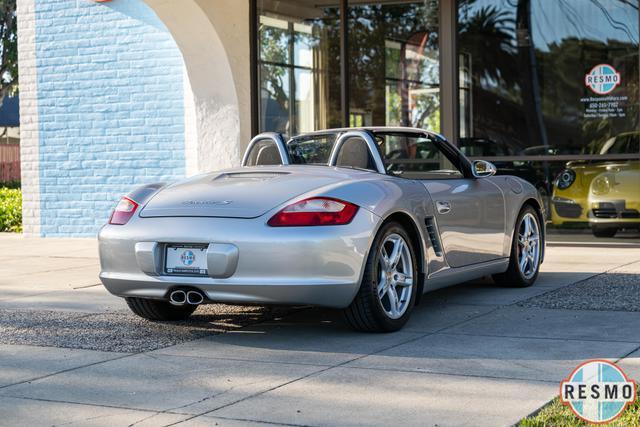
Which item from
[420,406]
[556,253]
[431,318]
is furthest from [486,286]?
[420,406]

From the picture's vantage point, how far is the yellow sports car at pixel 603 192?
11.7 metres

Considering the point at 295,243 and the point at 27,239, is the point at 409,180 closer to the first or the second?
the point at 295,243

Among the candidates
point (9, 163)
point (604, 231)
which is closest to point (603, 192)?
point (604, 231)

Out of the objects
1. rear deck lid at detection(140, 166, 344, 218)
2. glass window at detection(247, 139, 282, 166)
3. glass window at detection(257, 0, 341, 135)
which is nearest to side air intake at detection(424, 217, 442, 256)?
rear deck lid at detection(140, 166, 344, 218)

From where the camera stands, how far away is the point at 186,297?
5961 mm

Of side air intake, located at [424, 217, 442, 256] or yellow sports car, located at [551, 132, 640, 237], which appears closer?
side air intake, located at [424, 217, 442, 256]

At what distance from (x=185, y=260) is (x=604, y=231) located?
7.18m

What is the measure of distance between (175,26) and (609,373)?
10.3 m

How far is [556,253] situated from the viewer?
11227 mm

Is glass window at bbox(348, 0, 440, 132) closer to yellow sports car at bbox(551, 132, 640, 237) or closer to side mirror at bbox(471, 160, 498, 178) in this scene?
yellow sports car at bbox(551, 132, 640, 237)

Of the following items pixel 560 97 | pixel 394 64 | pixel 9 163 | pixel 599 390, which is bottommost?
pixel 599 390

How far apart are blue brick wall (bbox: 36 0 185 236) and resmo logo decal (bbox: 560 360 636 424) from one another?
11033 mm

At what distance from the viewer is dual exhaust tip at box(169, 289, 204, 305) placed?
5.93 m

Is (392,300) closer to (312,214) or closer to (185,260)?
(312,214)
